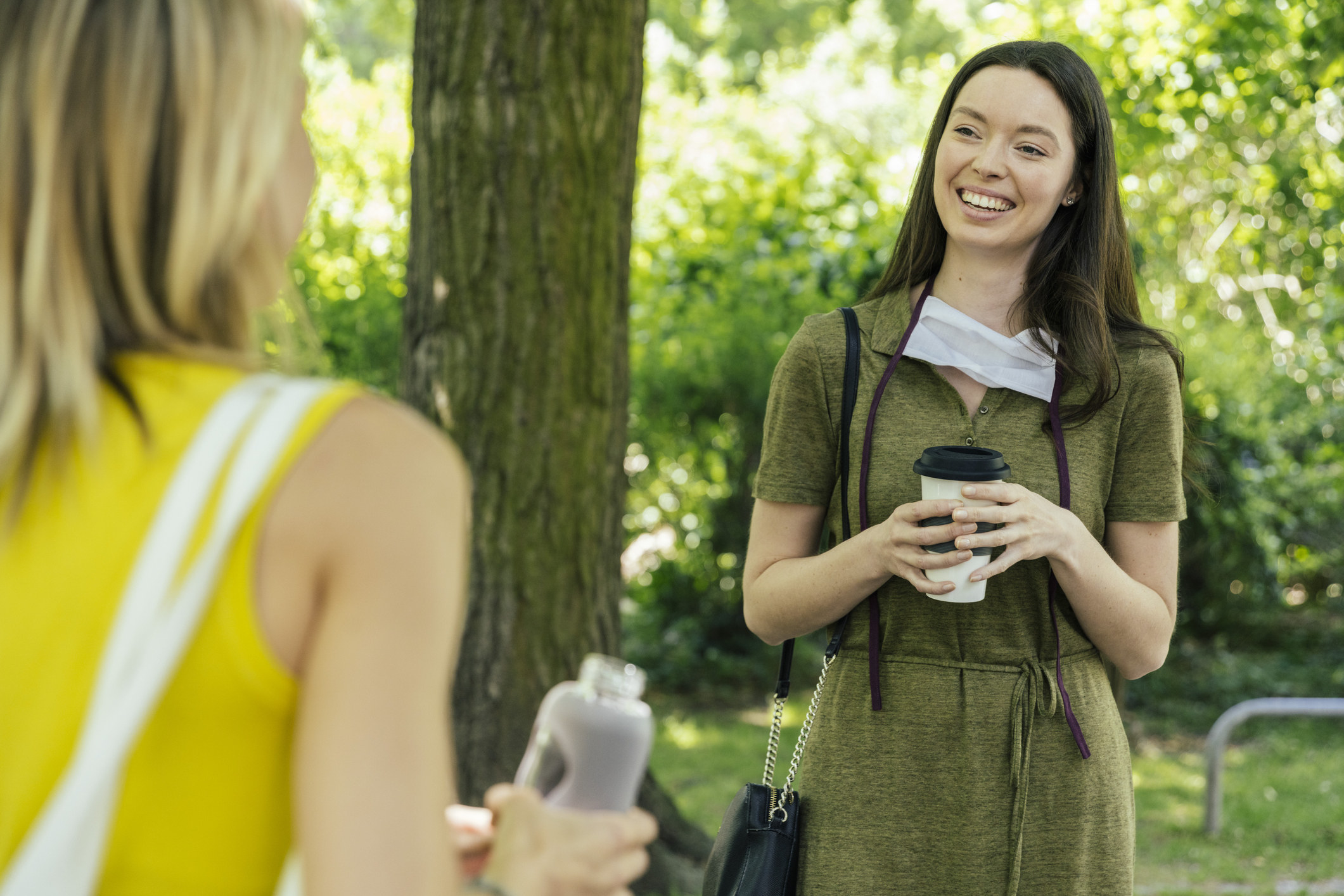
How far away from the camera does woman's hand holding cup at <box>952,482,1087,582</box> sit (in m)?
1.84

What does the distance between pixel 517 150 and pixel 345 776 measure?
2986 mm

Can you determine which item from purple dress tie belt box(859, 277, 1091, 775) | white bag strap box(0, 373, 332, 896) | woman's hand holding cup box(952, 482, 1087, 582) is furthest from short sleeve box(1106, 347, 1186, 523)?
white bag strap box(0, 373, 332, 896)

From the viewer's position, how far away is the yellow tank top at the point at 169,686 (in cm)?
89

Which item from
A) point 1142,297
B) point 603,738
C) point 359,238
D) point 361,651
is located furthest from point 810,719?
point 359,238

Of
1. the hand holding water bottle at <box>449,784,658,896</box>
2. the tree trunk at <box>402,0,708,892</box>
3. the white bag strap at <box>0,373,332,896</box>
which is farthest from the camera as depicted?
the tree trunk at <box>402,0,708,892</box>

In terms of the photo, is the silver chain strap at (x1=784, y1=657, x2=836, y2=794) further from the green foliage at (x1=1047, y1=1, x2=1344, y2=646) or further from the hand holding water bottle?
the green foliage at (x1=1047, y1=1, x2=1344, y2=646)

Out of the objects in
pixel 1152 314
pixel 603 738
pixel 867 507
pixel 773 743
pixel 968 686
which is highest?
pixel 1152 314

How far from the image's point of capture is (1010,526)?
6.10 feet

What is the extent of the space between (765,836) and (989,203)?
3.83 ft

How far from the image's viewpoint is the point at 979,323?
2.17m

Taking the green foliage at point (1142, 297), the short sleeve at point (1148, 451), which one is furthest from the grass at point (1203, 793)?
the short sleeve at point (1148, 451)

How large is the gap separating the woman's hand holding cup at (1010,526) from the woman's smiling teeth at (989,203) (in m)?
0.55

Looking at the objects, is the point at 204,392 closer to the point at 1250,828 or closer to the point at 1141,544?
the point at 1141,544

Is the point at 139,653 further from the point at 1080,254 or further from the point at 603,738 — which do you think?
the point at 1080,254
